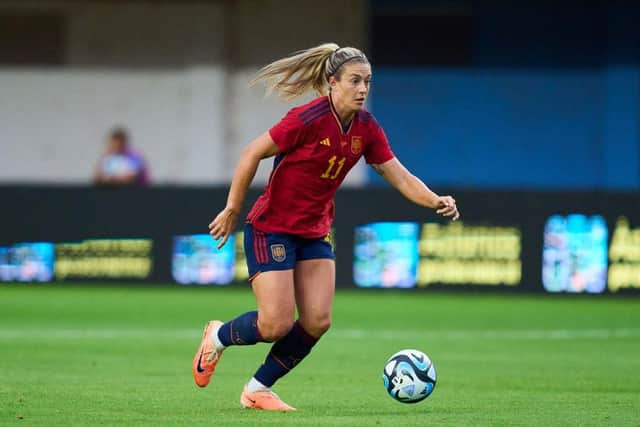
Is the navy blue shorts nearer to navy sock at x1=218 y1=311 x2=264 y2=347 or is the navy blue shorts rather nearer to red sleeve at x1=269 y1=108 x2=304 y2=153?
navy sock at x1=218 y1=311 x2=264 y2=347

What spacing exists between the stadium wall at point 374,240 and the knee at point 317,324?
9.56 meters

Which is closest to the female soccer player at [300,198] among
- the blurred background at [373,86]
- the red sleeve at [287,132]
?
the red sleeve at [287,132]

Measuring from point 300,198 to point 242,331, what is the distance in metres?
0.81

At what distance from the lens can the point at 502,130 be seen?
971 inches

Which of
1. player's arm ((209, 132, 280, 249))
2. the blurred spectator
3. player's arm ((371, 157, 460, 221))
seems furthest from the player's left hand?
the blurred spectator

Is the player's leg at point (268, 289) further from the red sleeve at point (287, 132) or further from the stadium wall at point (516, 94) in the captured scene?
the stadium wall at point (516, 94)

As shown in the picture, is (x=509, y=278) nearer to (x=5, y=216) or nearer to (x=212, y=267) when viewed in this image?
(x=212, y=267)

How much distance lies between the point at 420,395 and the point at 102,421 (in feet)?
Result: 5.71

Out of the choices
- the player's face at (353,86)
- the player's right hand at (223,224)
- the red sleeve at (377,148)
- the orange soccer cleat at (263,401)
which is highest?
the player's face at (353,86)

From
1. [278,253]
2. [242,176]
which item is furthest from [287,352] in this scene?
[242,176]

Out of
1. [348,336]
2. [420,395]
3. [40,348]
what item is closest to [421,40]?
[348,336]

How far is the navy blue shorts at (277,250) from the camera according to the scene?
8.00m

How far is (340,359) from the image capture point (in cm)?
1170

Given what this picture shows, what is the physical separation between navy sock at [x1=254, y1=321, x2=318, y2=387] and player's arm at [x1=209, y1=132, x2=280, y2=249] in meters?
0.76
